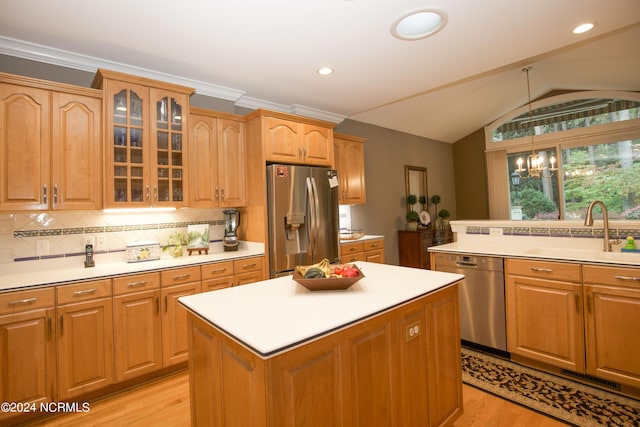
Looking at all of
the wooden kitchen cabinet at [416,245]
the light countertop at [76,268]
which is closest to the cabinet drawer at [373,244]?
the wooden kitchen cabinet at [416,245]

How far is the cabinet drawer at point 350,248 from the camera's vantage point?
3830mm

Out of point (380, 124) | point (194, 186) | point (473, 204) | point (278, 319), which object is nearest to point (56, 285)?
point (194, 186)

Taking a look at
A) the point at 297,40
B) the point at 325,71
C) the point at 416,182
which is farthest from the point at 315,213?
the point at 416,182

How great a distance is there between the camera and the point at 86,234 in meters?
2.66

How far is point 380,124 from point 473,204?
3207 millimetres

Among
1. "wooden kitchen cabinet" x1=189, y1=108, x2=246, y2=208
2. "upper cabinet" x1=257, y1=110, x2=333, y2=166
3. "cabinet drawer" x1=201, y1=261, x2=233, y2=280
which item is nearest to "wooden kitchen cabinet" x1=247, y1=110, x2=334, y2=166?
"upper cabinet" x1=257, y1=110, x2=333, y2=166

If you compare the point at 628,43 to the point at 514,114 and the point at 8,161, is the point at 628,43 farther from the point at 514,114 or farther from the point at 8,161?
the point at 8,161

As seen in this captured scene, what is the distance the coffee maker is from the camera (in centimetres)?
327

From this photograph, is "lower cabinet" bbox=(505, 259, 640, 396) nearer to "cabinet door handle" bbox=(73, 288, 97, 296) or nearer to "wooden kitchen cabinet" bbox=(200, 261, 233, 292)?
"wooden kitchen cabinet" bbox=(200, 261, 233, 292)

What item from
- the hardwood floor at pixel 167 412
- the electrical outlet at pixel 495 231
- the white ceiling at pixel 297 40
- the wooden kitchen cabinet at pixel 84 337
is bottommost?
the hardwood floor at pixel 167 412

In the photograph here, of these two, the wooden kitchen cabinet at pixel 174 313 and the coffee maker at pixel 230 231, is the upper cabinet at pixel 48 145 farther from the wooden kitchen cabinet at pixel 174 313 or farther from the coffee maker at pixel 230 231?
the coffee maker at pixel 230 231

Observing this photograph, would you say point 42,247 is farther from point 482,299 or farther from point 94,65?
point 482,299

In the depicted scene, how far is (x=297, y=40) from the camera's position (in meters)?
2.48

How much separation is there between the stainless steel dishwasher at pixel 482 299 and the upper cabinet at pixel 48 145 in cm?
308
